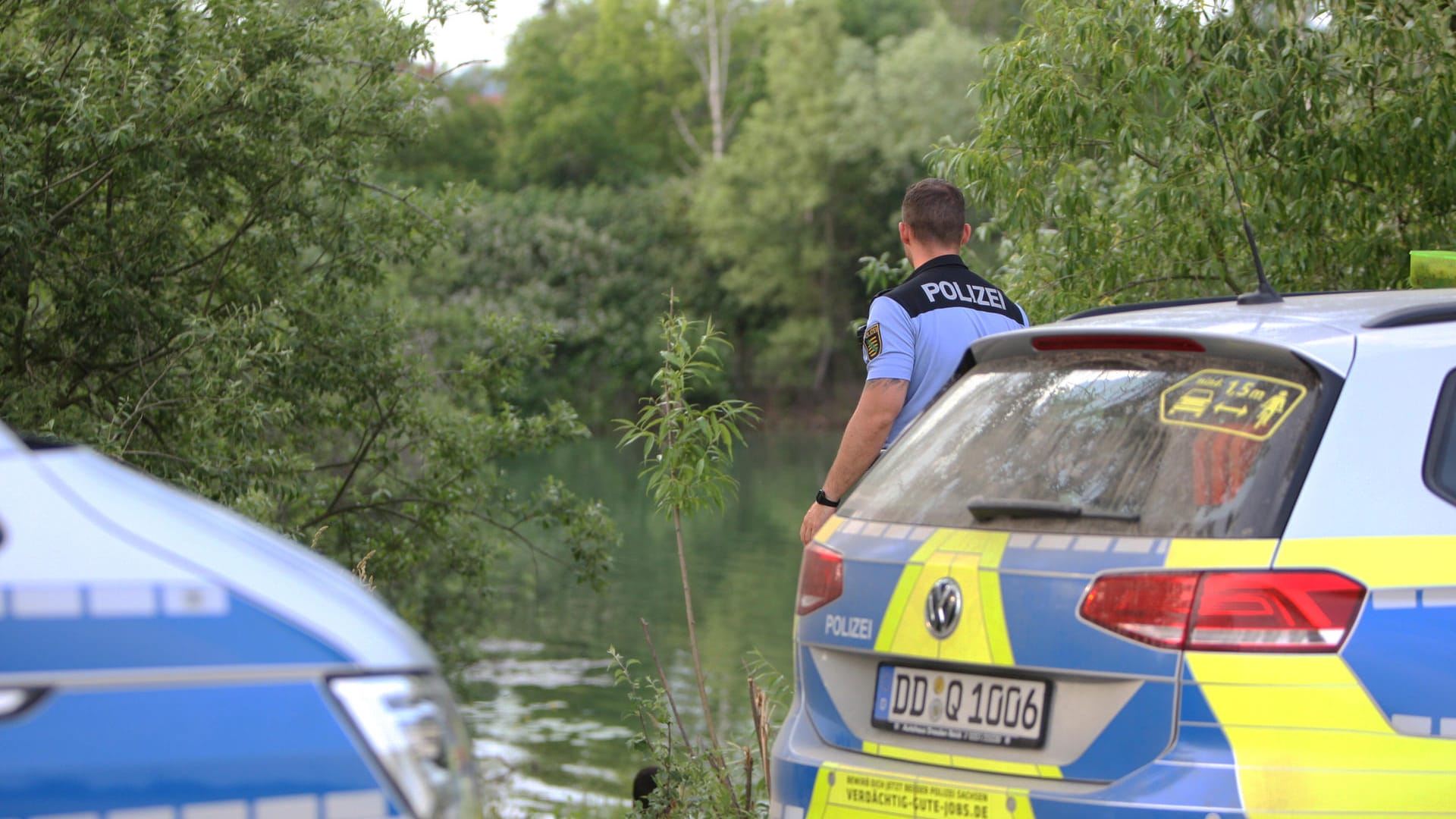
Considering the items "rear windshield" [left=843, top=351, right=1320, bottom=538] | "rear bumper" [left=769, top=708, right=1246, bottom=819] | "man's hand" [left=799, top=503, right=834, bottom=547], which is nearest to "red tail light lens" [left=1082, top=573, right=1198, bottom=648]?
"rear windshield" [left=843, top=351, right=1320, bottom=538]

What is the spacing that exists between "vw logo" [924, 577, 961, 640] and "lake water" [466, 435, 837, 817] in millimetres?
2419

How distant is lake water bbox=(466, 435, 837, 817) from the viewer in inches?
600

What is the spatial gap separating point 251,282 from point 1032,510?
26.0 ft

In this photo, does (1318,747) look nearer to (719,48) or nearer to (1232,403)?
(1232,403)

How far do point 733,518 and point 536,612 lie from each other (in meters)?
10.7

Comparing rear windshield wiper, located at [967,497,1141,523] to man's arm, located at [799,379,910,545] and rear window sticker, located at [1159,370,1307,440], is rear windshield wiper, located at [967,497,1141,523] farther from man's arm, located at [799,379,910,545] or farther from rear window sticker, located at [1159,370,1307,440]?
man's arm, located at [799,379,910,545]

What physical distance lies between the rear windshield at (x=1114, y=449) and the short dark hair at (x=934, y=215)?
1.35 m

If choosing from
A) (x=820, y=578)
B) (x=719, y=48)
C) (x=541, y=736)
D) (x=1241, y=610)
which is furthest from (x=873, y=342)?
(x=719, y=48)

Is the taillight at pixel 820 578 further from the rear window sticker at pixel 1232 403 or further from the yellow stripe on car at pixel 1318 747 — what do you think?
the yellow stripe on car at pixel 1318 747

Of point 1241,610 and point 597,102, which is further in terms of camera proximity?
point 597,102

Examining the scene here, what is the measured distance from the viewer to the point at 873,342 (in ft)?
14.9

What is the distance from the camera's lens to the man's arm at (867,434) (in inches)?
175

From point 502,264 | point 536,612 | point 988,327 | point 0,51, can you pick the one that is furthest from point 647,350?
point 988,327

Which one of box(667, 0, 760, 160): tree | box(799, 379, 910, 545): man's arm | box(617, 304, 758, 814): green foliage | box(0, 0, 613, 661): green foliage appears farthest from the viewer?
box(667, 0, 760, 160): tree
